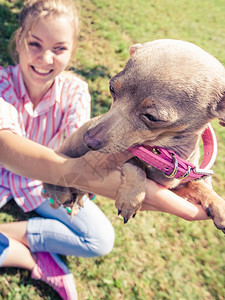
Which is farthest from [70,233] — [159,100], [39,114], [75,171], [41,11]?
[41,11]

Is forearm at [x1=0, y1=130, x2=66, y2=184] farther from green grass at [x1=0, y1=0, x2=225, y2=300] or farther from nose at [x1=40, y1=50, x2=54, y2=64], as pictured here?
green grass at [x1=0, y1=0, x2=225, y2=300]

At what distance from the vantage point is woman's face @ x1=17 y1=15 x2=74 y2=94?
7.83 feet

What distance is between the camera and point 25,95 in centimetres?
272

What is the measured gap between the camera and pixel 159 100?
1.51m

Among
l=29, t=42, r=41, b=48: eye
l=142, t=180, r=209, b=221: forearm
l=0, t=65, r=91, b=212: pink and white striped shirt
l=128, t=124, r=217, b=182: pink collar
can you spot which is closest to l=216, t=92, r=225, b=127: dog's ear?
l=128, t=124, r=217, b=182: pink collar

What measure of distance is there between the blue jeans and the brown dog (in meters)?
1.28

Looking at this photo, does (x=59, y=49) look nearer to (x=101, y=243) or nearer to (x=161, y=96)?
(x=161, y=96)

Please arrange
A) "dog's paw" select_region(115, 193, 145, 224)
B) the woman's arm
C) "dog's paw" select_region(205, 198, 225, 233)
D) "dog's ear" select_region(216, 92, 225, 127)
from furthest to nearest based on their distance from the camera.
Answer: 1. the woman's arm
2. "dog's paw" select_region(205, 198, 225, 233)
3. "dog's paw" select_region(115, 193, 145, 224)
4. "dog's ear" select_region(216, 92, 225, 127)

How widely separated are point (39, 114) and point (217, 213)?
1.84m

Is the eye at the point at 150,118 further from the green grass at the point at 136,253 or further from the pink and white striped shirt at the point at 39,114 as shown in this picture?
the pink and white striped shirt at the point at 39,114

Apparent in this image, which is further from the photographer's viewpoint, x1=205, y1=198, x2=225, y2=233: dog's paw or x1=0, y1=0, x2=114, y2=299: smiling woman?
x1=0, y1=0, x2=114, y2=299: smiling woman

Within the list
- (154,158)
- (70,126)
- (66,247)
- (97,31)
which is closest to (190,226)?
(66,247)

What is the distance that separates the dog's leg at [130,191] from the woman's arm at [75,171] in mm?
183

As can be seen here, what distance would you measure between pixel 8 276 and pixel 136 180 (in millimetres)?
2031
